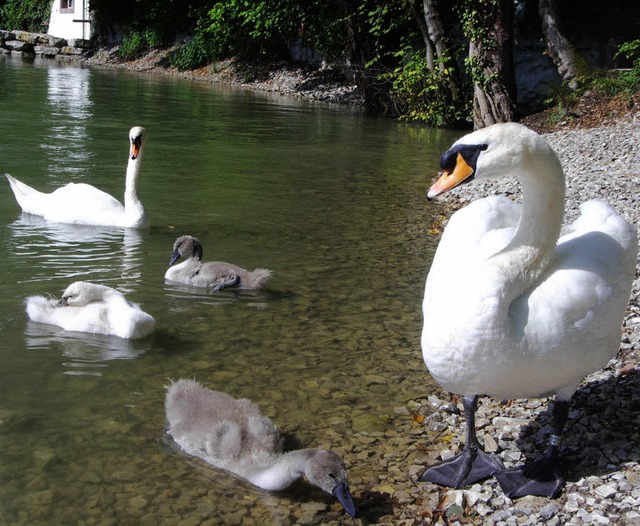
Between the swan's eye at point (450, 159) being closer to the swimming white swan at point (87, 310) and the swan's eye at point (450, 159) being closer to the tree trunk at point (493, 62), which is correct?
the swimming white swan at point (87, 310)

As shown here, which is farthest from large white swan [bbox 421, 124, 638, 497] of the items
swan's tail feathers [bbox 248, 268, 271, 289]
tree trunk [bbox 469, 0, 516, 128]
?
tree trunk [bbox 469, 0, 516, 128]

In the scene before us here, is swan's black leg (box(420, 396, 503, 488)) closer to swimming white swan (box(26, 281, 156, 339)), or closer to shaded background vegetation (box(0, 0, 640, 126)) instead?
swimming white swan (box(26, 281, 156, 339))

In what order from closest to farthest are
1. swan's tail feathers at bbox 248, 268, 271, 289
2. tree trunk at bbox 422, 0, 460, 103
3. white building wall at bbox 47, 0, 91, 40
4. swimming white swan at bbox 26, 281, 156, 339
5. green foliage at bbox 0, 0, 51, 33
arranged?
swimming white swan at bbox 26, 281, 156, 339 < swan's tail feathers at bbox 248, 268, 271, 289 < tree trunk at bbox 422, 0, 460, 103 < white building wall at bbox 47, 0, 91, 40 < green foliage at bbox 0, 0, 51, 33

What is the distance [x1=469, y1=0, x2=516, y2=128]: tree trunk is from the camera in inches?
671

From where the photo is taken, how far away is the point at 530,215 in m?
4.03

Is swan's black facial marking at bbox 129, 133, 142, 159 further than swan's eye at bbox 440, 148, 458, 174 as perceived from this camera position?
Yes

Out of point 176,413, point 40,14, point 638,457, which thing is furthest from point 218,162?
point 40,14

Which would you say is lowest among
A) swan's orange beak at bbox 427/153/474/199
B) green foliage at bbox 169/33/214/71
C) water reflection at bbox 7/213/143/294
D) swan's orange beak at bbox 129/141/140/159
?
water reflection at bbox 7/213/143/294

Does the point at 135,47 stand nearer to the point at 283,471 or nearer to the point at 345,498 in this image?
the point at 283,471

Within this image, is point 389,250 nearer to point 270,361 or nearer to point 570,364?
point 270,361

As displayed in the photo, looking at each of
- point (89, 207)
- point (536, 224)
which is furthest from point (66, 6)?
point (536, 224)

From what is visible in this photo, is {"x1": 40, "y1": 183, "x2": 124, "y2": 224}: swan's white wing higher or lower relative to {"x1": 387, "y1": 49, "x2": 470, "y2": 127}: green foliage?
lower

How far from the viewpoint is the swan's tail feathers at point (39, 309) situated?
5789 mm

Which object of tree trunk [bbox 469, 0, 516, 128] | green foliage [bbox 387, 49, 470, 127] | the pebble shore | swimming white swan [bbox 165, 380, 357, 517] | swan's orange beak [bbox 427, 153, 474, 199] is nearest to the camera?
swan's orange beak [bbox 427, 153, 474, 199]
